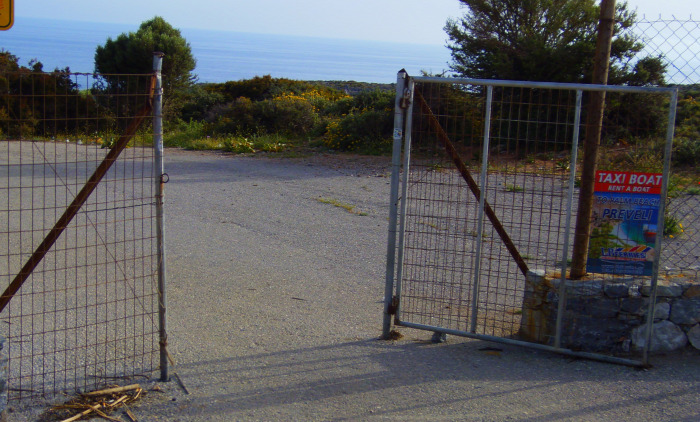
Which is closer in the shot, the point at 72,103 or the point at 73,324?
the point at 73,324

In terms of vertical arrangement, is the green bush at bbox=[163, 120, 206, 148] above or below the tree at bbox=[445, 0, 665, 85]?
below

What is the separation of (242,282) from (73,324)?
1928mm

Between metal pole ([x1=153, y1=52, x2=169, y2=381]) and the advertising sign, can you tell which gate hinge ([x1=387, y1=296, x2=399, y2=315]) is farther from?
the advertising sign

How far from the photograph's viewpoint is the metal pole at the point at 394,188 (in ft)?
16.9

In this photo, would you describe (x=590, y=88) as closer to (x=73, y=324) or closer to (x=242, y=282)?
(x=242, y=282)

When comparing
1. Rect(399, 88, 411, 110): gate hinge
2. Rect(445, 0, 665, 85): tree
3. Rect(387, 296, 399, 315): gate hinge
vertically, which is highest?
Rect(445, 0, 665, 85): tree

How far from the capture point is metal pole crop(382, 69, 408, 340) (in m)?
5.14

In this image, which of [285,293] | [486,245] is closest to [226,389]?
[285,293]

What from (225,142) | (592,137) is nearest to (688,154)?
(592,137)

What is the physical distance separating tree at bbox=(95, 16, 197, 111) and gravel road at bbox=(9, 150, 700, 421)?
22.5 meters

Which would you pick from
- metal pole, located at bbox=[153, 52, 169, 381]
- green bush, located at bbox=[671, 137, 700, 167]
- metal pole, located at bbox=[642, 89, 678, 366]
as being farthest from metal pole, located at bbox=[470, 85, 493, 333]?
green bush, located at bbox=[671, 137, 700, 167]

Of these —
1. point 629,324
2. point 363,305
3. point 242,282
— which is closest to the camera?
point 629,324

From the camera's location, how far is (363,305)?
254 inches

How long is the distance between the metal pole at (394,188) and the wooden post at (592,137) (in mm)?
1462
